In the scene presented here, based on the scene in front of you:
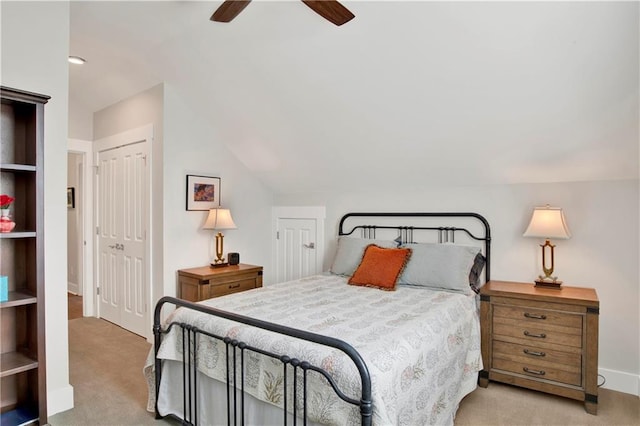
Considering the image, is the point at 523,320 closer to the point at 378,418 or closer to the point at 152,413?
the point at 378,418

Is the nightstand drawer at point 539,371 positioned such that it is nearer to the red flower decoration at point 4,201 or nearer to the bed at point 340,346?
the bed at point 340,346

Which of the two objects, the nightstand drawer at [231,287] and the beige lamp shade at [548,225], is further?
the nightstand drawer at [231,287]

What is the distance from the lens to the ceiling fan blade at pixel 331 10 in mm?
1771

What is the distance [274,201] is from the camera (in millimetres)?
4801

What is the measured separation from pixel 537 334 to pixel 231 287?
101 inches

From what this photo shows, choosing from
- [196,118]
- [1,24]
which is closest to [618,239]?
[196,118]

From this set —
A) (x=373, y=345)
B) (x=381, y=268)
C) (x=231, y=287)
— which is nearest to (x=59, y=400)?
(x=231, y=287)

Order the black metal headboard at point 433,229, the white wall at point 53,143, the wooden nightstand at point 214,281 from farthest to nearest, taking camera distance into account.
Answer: the wooden nightstand at point 214,281 < the black metal headboard at point 433,229 < the white wall at point 53,143

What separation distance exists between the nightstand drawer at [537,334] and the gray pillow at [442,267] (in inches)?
13.7

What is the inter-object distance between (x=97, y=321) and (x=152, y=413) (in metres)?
2.49

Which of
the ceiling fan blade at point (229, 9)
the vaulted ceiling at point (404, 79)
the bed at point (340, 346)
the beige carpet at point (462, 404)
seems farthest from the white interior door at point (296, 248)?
the ceiling fan blade at point (229, 9)

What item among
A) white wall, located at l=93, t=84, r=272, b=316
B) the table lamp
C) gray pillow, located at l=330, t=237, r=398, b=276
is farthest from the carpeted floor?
gray pillow, located at l=330, t=237, r=398, b=276

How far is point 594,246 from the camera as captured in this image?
2.89 m

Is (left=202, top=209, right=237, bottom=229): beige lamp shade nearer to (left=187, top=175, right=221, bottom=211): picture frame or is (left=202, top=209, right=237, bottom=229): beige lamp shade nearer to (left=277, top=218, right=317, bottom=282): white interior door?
(left=187, top=175, right=221, bottom=211): picture frame
